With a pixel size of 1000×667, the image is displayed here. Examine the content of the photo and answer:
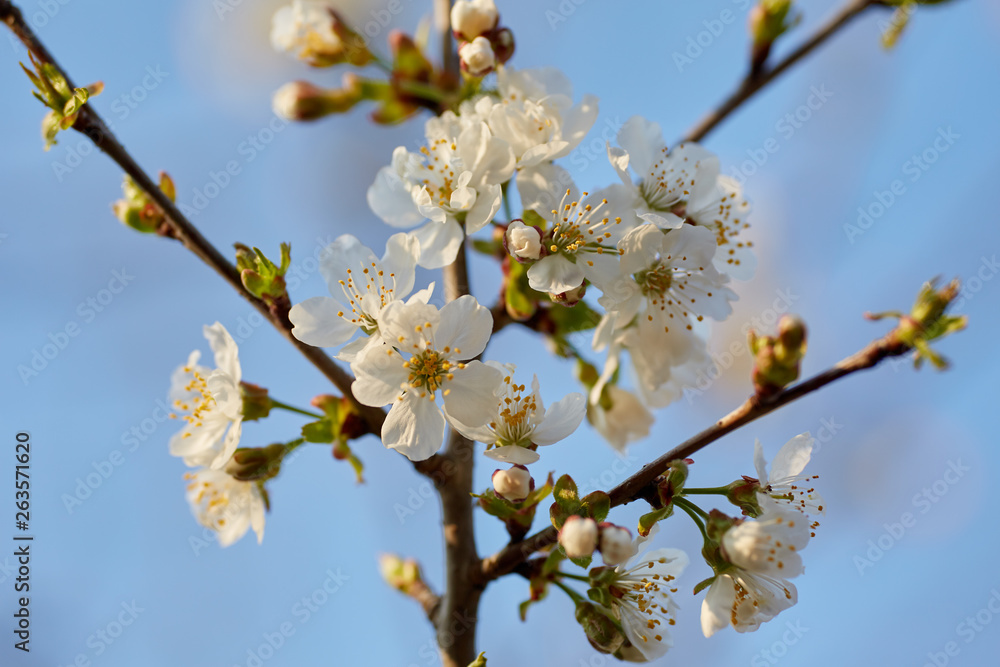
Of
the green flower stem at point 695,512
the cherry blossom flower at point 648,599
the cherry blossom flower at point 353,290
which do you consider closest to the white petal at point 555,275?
the cherry blossom flower at point 353,290

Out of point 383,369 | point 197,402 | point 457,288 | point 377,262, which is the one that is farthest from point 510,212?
point 197,402

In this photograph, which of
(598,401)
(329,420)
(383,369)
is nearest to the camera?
(383,369)

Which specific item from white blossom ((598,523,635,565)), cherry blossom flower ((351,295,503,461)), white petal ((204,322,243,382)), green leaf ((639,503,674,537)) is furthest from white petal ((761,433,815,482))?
white petal ((204,322,243,382))

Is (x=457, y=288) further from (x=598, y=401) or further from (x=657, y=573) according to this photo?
(x=657, y=573)

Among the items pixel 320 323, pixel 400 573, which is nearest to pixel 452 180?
pixel 320 323

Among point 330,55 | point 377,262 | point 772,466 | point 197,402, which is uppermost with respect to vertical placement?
point 330,55

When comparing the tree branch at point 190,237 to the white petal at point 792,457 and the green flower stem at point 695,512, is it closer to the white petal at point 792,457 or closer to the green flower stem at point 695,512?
the green flower stem at point 695,512

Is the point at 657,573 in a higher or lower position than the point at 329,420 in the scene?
lower
